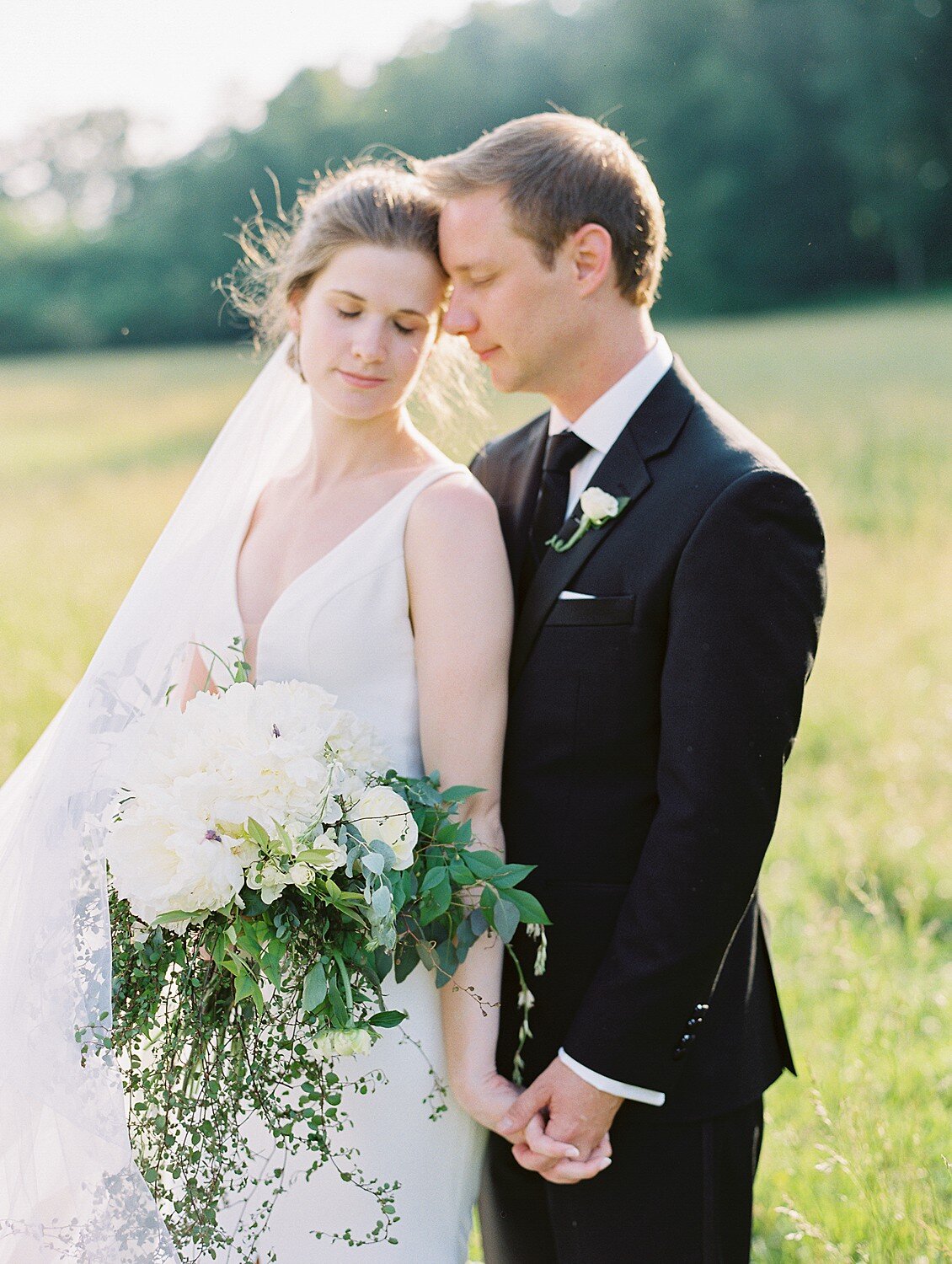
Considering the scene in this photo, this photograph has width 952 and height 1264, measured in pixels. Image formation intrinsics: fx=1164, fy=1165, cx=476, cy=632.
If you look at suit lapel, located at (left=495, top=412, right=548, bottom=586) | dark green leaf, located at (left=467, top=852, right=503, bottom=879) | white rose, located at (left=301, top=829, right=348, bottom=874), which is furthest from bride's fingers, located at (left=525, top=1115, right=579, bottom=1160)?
suit lapel, located at (left=495, top=412, right=548, bottom=586)

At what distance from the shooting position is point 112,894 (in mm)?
2105

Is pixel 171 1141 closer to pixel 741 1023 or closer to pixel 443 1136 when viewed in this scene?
pixel 443 1136

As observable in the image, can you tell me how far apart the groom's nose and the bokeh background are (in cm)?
51

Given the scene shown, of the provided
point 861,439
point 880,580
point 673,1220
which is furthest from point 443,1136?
point 861,439

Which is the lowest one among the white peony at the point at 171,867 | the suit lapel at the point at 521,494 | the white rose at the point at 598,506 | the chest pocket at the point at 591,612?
the white peony at the point at 171,867

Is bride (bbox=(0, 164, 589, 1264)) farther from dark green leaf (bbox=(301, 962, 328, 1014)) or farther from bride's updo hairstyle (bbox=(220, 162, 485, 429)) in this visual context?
dark green leaf (bbox=(301, 962, 328, 1014))

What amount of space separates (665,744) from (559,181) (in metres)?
1.22

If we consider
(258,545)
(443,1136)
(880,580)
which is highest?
(258,545)

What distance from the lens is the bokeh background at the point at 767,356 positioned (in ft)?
12.9

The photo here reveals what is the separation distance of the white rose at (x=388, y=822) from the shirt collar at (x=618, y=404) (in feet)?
3.12

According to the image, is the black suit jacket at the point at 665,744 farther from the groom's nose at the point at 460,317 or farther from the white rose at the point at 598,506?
the groom's nose at the point at 460,317

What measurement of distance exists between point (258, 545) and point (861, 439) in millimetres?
12019

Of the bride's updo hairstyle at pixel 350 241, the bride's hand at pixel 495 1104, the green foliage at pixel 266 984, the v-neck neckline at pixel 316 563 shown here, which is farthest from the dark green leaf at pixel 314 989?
the bride's updo hairstyle at pixel 350 241

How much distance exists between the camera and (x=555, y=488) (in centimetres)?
255
